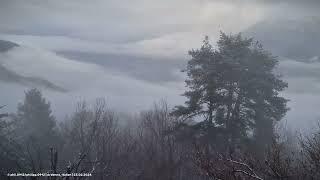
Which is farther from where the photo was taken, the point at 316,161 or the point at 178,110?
the point at 178,110

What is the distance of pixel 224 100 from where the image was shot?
110ft

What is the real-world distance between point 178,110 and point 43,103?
27.4 meters

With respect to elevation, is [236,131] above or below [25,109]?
below

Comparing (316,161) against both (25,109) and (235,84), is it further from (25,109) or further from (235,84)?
(25,109)

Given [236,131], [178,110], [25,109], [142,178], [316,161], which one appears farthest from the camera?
[25,109]

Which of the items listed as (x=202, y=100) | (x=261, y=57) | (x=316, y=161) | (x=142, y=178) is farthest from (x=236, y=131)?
(x=316, y=161)

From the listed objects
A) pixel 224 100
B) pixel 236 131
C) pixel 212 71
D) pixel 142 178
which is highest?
pixel 212 71

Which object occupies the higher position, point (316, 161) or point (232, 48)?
point (232, 48)

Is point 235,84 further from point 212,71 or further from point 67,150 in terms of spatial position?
point 67,150

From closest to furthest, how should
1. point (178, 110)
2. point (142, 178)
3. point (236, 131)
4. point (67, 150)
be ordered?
point (236, 131) → point (178, 110) → point (142, 178) → point (67, 150)

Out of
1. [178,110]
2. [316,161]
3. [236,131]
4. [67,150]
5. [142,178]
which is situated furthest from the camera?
[67,150]

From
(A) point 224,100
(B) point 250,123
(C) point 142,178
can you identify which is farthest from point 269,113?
(C) point 142,178

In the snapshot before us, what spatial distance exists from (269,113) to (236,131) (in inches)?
143

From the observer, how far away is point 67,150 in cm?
6231
